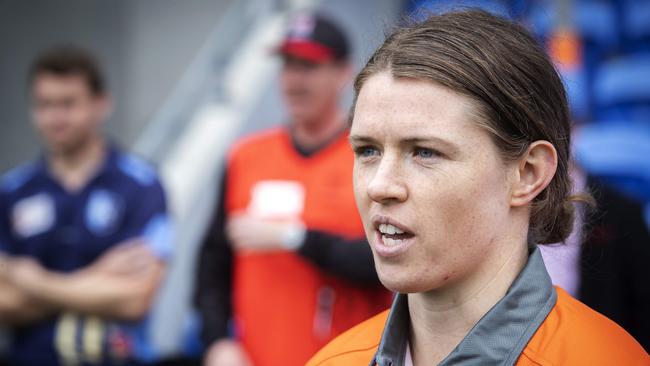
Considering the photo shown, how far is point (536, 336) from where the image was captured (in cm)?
165

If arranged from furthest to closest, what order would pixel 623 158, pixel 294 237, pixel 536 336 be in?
pixel 623 158
pixel 294 237
pixel 536 336

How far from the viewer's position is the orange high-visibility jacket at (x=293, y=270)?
3330 mm

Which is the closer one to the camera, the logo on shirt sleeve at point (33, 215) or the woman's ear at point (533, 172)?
the woman's ear at point (533, 172)

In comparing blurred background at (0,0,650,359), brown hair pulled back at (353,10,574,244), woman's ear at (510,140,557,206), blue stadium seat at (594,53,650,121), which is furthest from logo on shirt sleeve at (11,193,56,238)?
blue stadium seat at (594,53,650,121)

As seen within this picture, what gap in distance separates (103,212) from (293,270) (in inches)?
43.3

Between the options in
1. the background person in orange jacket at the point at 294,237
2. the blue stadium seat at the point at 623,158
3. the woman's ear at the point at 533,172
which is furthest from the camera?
the blue stadium seat at the point at 623,158

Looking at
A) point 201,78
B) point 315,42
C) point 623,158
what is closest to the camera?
point 315,42

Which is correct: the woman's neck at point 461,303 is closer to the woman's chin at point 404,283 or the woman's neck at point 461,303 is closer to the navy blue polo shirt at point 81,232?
the woman's chin at point 404,283

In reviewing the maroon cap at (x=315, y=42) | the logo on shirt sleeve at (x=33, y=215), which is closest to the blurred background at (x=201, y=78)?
the maroon cap at (x=315, y=42)

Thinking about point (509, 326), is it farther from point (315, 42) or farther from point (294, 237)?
point (315, 42)

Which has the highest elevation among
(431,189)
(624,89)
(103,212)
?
(624,89)

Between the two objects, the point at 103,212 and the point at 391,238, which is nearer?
the point at 391,238

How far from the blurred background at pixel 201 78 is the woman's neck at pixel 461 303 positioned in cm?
229

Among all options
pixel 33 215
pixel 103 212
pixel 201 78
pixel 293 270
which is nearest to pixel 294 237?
pixel 293 270
